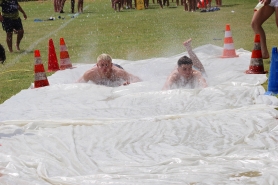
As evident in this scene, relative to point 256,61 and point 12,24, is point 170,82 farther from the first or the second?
point 12,24

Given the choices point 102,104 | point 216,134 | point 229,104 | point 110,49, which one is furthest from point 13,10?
point 216,134

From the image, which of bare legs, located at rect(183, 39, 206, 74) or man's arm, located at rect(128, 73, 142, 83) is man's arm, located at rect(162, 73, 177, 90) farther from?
bare legs, located at rect(183, 39, 206, 74)

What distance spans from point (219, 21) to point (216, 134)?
628 inches

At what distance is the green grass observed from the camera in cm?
1294

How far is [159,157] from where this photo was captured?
527 centimetres

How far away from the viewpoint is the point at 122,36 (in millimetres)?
17953

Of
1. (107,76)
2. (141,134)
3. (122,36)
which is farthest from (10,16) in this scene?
(141,134)

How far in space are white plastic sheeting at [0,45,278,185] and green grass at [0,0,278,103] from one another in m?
1.63

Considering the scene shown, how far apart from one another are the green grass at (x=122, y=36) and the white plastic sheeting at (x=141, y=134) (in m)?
1.63

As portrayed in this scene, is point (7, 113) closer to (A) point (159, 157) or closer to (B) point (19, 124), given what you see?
(B) point (19, 124)

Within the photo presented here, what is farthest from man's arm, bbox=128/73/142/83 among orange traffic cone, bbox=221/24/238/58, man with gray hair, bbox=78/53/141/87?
orange traffic cone, bbox=221/24/238/58

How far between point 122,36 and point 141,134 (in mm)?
12119

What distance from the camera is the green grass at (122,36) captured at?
12938 mm

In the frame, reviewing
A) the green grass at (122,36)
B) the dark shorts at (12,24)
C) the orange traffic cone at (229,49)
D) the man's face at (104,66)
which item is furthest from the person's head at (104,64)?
the dark shorts at (12,24)
